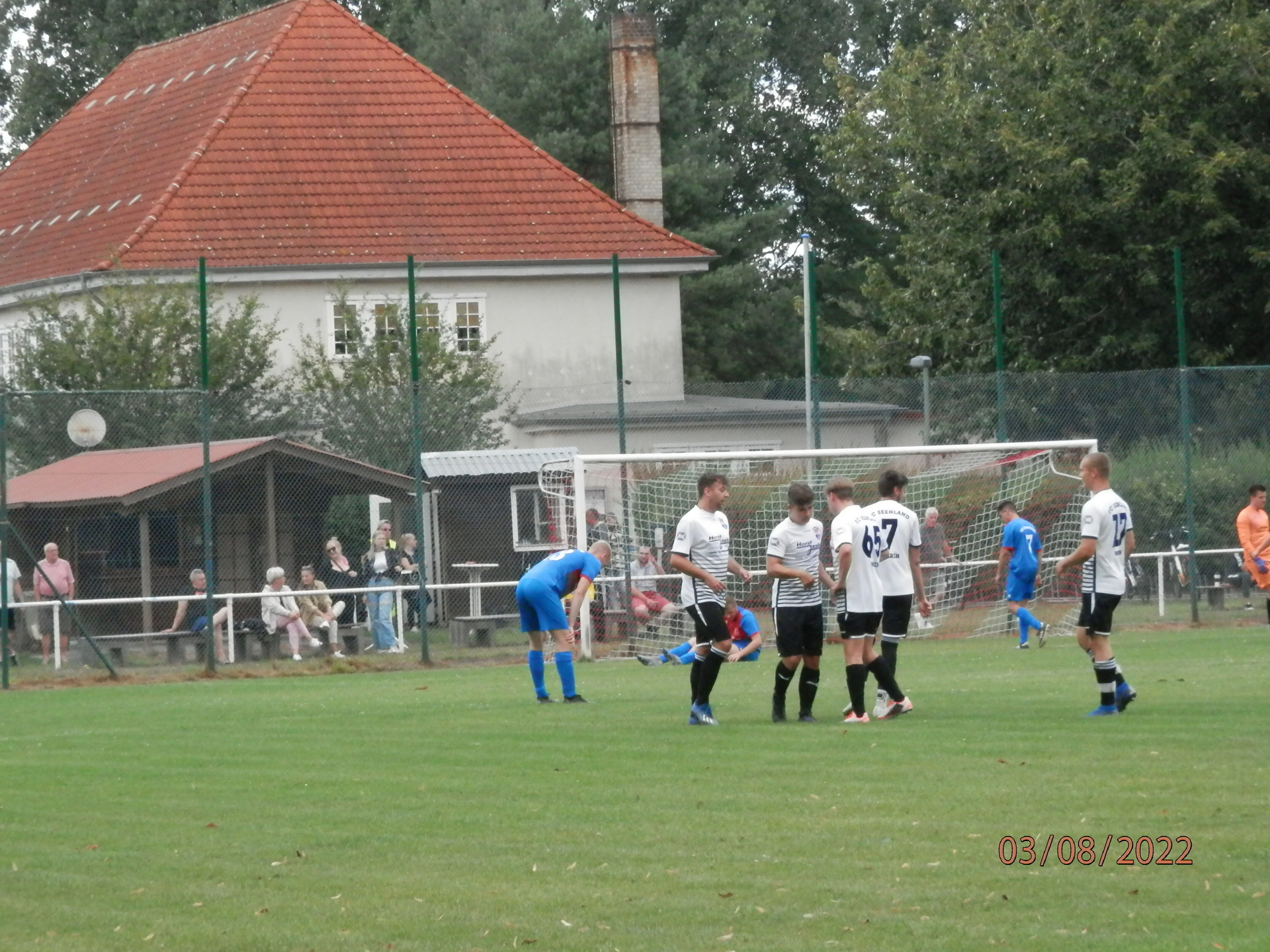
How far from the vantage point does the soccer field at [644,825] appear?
285 inches

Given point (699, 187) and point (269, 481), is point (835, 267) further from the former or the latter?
point (269, 481)

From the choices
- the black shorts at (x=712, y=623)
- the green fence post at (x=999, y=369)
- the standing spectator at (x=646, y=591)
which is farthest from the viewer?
the green fence post at (x=999, y=369)

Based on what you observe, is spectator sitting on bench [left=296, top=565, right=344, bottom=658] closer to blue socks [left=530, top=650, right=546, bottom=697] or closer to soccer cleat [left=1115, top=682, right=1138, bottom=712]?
blue socks [left=530, top=650, right=546, bottom=697]

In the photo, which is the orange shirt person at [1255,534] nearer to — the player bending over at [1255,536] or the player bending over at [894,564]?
the player bending over at [1255,536]

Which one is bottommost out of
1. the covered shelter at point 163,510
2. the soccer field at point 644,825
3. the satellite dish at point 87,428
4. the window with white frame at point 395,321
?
the soccer field at point 644,825

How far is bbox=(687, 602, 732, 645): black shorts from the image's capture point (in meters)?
13.8

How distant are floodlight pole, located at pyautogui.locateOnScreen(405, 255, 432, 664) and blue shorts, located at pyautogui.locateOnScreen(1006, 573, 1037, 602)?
21.3 ft

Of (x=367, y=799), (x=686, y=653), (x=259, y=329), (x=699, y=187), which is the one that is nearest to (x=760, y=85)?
(x=699, y=187)

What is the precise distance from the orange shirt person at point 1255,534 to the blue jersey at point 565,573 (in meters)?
9.11

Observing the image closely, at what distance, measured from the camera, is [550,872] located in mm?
8344

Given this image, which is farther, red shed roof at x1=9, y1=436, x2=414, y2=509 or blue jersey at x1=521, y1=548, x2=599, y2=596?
red shed roof at x1=9, y1=436, x2=414, y2=509

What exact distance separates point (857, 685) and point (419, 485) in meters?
9.92

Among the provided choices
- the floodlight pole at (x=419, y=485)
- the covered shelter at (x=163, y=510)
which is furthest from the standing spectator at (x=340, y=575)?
the floodlight pole at (x=419, y=485)
